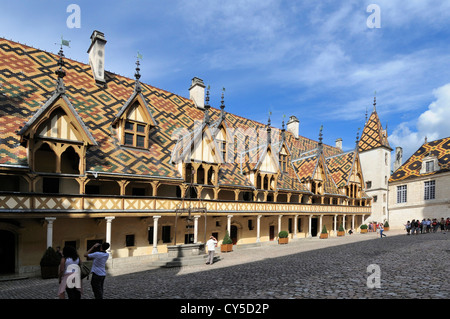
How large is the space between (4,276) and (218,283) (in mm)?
11956

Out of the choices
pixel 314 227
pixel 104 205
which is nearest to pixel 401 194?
pixel 314 227

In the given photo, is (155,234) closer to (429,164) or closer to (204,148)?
(204,148)

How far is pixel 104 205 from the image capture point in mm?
17109

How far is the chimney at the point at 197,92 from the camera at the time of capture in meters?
30.9

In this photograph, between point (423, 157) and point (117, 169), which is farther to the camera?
point (423, 157)

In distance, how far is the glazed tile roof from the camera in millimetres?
16891

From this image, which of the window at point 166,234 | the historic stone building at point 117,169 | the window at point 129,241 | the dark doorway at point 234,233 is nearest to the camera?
the historic stone building at point 117,169

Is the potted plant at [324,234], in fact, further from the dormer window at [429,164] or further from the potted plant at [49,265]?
the potted plant at [49,265]

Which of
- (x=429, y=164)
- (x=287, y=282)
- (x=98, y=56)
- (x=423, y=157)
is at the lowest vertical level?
(x=287, y=282)

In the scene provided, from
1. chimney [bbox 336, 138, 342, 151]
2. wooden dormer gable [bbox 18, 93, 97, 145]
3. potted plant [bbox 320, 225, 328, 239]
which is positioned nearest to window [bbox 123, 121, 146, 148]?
wooden dormer gable [bbox 18, 93, 97, 145]

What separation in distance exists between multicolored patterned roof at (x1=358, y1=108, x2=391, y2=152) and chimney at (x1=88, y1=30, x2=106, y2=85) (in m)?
39.8

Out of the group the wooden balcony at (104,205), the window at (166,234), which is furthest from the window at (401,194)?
the window at (166,234)

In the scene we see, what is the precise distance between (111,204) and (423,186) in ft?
132

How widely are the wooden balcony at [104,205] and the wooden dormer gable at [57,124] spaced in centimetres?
325
